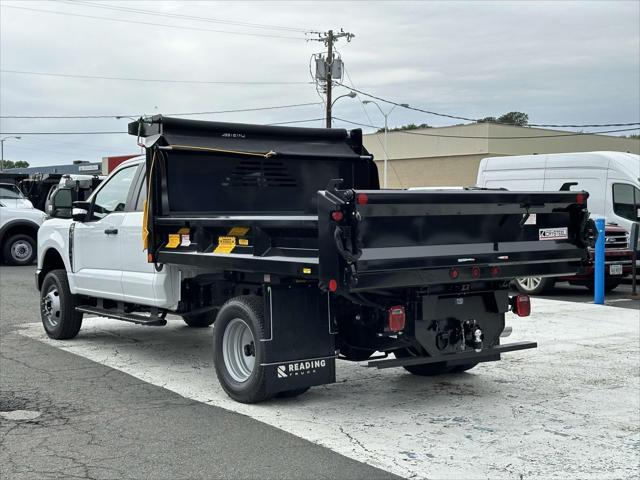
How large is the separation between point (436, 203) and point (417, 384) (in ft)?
7.30

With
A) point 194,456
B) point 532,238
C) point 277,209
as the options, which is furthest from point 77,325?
point 532,238

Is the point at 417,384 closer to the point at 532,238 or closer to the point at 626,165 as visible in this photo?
the point at 532,238

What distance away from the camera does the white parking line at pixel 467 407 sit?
539 centimetres

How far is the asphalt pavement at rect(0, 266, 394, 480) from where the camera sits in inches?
200

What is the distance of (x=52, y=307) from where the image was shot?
1000 cm

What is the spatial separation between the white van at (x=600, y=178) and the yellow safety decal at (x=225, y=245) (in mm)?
11345

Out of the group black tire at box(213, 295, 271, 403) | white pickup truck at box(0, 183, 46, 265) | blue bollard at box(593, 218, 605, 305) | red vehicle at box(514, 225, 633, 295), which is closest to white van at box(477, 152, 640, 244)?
red vehicle at box(514, 225, 633, 295)

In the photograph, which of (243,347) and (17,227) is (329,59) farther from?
(243,347)

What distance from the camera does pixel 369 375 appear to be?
7988mm

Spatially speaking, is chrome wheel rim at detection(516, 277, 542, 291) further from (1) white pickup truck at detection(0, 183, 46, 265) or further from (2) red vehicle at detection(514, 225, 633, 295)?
(1) white pickup truck at detection(0, 183, 46, 265)

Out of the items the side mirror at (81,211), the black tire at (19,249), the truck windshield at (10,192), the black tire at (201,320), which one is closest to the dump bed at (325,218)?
the side mirror at (81,211)

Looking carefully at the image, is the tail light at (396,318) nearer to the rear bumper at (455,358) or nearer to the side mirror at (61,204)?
the rear bumper at (455,358)

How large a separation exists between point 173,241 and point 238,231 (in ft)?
3.39

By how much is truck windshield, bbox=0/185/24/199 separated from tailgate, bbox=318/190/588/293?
1762cm
